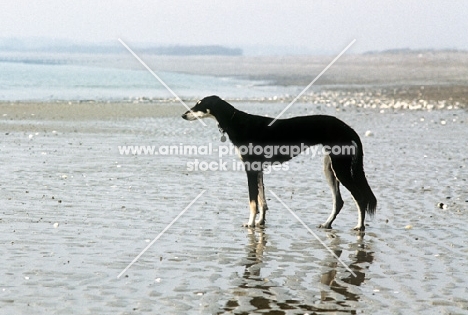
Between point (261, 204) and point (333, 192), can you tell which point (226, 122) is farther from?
point (333, 192)

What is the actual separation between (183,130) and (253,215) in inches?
487

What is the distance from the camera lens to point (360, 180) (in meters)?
10.9

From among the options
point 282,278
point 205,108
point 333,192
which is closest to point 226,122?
point 205,108

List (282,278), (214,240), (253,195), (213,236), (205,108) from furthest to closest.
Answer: (205,108), (253,195), (213,236), (214,240), (282,278)

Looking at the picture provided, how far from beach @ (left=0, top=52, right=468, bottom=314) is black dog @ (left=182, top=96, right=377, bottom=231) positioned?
0.32 m

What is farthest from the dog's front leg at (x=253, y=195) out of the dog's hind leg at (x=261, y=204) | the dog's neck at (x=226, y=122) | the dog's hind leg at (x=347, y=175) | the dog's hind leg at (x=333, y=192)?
the dog's hind leg at (x=347, y=175)

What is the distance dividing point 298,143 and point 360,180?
2.86ft

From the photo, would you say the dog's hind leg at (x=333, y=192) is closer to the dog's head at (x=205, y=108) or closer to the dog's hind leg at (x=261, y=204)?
the dog's hind leg at (x=261, y=204)

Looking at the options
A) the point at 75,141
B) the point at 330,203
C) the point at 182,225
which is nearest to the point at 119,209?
the point at 182,225

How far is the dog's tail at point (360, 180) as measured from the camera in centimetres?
1076

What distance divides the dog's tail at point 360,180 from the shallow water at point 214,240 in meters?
0.26

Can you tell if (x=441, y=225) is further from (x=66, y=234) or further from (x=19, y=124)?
(x=19, y=124)

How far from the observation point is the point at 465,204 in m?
12.1

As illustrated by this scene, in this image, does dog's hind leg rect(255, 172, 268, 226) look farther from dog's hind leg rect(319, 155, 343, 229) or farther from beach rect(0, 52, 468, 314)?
dog's hind leg rect(319, 155, 343, 229)
